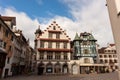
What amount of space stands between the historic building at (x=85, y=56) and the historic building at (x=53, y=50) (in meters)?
3.51

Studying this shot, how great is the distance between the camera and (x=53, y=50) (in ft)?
142

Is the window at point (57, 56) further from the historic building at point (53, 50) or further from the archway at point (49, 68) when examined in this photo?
the archway at point (49, 68)

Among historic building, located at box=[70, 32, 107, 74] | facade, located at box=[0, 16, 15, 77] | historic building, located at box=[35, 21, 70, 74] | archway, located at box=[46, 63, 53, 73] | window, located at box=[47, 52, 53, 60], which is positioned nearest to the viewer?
facade, located at box=[0, 16, 15, 77]

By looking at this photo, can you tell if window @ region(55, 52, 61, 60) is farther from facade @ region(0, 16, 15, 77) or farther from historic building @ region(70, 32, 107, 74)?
facade @ region(0, 16, 15, 77)

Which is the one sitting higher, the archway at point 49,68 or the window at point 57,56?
the window at point 57,56

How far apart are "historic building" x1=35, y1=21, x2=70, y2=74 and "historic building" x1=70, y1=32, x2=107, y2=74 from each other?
11.5 ft

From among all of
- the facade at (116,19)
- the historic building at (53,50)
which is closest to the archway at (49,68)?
the historic building at (53,50)

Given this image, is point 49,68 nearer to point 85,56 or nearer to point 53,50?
point 53,50

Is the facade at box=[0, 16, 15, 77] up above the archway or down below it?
above

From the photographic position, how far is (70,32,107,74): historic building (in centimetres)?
4486

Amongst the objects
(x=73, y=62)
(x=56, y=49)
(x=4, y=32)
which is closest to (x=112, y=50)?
(x=73, y=62)

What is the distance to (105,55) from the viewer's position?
229ft

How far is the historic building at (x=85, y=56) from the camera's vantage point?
147 ft

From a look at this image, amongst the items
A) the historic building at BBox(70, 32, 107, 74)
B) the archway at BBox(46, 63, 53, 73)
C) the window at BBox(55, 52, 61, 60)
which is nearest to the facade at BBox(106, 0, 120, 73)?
the archway at BBox(46, 63, 53, 73)
